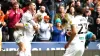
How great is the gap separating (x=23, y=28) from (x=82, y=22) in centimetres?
211

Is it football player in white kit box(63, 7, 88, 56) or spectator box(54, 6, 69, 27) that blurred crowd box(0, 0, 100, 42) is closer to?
spectator box(54, 6, 69, 27)

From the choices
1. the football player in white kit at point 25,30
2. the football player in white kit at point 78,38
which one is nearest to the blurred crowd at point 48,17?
the football player in white kit at point 25,30

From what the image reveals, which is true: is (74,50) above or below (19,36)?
below

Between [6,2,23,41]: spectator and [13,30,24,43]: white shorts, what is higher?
[6,2,23,41]: spectator

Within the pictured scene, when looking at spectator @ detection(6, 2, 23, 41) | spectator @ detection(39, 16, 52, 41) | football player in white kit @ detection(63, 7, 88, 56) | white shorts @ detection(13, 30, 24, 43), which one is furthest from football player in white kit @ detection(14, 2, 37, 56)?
spectator @ detection(39, 16, 52, 41)

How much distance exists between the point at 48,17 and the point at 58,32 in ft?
2.03

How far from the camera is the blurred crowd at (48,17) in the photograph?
11.9m

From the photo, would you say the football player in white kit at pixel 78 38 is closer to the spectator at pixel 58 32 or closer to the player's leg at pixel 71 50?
the player's leg at pixel 71 50

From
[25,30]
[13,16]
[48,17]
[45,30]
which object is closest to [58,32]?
[45,30]

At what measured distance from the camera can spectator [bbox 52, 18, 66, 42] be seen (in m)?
12.3

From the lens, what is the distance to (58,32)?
12.2 meters

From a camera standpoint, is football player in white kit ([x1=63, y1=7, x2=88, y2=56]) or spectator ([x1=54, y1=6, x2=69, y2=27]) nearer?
football player in white kit ([x1=63, y1=7, x2=88, y2=56])

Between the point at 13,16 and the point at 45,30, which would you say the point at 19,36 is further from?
the point at 45,30

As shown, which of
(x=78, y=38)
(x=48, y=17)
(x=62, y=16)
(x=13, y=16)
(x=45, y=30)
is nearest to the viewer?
(x=78, y=38)
